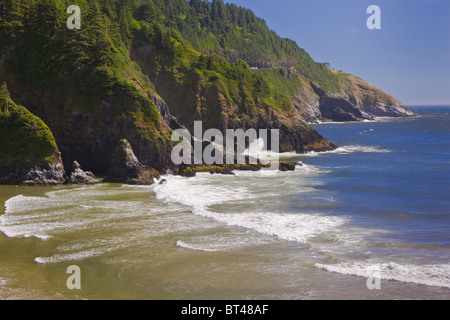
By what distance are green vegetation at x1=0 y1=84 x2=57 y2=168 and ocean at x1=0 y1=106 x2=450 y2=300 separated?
4.02m

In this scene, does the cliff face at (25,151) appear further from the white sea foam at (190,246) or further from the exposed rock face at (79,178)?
the white sea foam at (190,246)

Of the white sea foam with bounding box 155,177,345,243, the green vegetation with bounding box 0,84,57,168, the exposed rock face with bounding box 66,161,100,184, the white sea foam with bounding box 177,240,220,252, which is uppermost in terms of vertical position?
the green vegetation with bounding box 0,84,57,168

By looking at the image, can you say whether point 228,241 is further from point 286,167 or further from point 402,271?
point 286,167

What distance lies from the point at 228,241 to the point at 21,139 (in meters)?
28.5

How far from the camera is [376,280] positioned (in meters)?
15.8

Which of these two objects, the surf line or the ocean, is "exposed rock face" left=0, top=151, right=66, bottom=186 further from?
the surf line

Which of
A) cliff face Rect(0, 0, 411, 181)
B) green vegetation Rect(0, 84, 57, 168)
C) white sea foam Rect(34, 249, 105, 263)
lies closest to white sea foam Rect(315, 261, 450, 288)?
white sea foam Rect(34, 249, 105, 263)

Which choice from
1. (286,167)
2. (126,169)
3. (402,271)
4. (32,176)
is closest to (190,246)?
(402,271)

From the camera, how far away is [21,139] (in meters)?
39.1

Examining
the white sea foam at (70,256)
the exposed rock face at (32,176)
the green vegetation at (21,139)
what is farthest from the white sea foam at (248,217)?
the green vegetation at (21,139)

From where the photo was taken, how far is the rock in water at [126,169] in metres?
40.8

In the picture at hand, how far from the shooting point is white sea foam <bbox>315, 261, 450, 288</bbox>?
1577 cm

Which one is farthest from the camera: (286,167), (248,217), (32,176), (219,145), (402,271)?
(219,145)

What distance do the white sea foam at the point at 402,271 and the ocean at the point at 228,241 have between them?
0.05 meters
